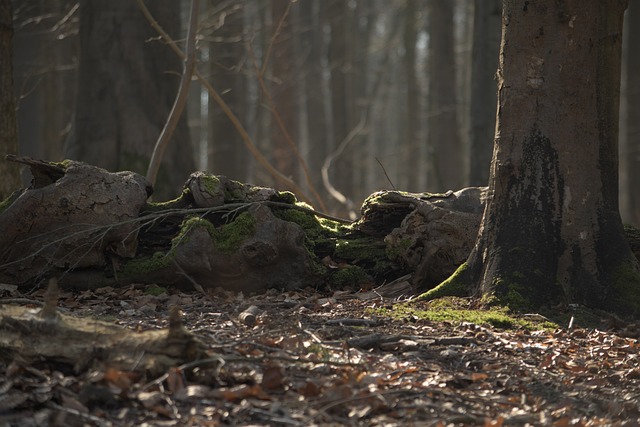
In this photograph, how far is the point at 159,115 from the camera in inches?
428

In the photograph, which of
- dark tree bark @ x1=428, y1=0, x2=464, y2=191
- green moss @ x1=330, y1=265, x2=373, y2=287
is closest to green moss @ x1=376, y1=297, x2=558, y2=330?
green moss @ x1=330, y1=265, x2=373, y2=287

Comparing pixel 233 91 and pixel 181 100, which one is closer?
pixel 181 100

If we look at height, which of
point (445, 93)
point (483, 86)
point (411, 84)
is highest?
point (411, 84)

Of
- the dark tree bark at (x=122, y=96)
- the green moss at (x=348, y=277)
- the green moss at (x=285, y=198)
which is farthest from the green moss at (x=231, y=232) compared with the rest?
the dark tree bark at (x=122, y=96)

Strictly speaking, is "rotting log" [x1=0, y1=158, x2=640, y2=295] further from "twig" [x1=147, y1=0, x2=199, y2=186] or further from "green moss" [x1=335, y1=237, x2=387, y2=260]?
"twig" [x1=147, y1=0, x2=199, y2=186]

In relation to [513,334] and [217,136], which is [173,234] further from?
[217,136]

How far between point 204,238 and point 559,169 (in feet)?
9.26

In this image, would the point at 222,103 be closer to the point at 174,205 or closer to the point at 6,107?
the point at 6,107

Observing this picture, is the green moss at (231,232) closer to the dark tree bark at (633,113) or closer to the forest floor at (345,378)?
the forest floor at (345,378)

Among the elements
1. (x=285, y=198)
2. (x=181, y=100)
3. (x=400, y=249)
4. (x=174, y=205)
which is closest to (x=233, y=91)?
(x=181, y=100)

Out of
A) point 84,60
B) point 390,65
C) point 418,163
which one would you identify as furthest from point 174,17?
point 390,65

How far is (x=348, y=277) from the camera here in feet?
22.0

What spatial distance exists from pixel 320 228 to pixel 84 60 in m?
5.58

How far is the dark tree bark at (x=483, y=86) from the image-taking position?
39.9 feet
